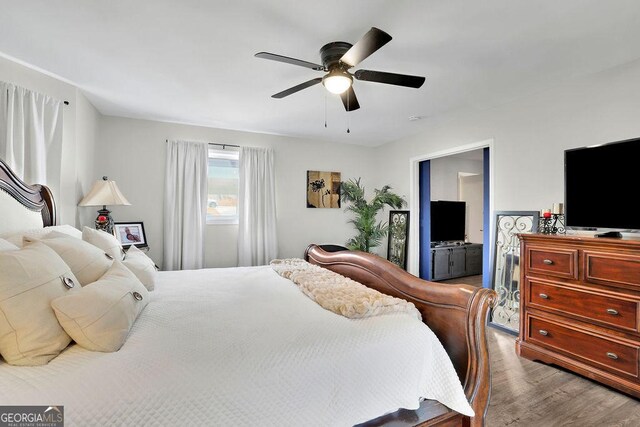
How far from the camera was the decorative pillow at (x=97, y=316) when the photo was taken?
1066 mm

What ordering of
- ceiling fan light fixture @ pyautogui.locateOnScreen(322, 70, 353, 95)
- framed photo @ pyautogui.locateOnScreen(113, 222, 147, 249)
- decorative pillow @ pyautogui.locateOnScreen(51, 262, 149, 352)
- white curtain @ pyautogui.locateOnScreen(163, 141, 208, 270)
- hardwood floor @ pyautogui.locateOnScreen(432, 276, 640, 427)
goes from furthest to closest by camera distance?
white curtain @ pyautogui.locateOnScreen(163, 141, 208, 270)
framed photo @ pyautogui.locateOnScreen(113, 222, 147, 249)
ceiling fan light fixture @ pyautogui.locateOnScreen(322, 70, 353, 95)
hardwood floor @ pyautogui.locateOnScreen(432, 276, 640, 427)
decorative pillow @ pyautogui.locateOnScreen(51, 262, 149, 352)

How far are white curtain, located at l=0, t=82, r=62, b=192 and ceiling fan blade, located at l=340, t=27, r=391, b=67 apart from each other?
262cm

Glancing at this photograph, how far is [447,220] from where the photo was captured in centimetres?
564

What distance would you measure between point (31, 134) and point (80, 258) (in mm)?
1733

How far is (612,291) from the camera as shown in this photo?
2.04m

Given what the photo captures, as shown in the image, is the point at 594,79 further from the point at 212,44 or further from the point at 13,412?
the point at 13,412

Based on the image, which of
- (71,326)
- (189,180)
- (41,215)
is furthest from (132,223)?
(71,326)

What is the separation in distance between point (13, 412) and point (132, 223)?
10.4ft

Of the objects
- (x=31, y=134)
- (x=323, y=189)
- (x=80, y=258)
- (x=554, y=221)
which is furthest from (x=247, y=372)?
(x=323, y=189)

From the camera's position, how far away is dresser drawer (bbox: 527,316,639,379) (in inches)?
77.5

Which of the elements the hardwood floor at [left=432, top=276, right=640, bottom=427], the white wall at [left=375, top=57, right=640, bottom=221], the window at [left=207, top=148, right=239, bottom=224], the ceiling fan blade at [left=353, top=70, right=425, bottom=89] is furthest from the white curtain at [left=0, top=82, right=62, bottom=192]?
the white wall at [left=375, top=57, right=640, bottom=221]

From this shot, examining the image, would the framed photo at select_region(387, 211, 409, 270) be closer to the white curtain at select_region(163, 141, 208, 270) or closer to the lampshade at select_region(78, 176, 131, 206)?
the white curtain at select_region(163, 141, 208, 270)

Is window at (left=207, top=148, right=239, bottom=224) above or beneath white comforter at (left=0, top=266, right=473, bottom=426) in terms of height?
above

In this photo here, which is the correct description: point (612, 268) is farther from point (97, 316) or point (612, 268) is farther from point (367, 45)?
point (97, 316)
